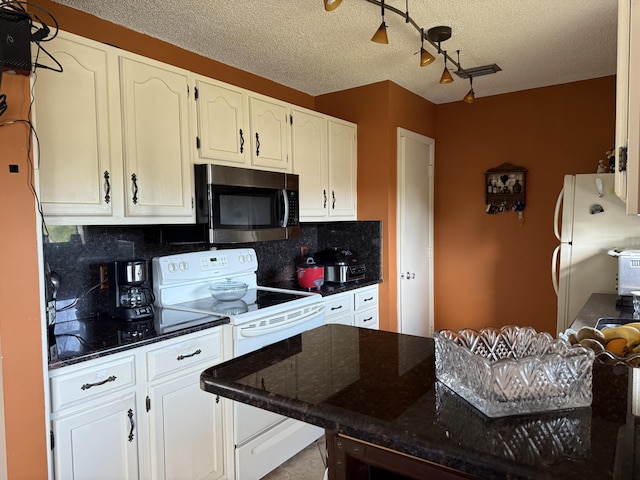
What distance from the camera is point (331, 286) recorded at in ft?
10.1

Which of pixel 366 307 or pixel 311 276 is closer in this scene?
pixel 311 276

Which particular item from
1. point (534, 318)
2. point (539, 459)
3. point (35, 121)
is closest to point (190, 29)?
point (35, 121)

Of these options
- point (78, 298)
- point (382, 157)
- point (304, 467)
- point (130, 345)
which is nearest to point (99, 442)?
point (130, 345)

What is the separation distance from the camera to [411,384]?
888 mm

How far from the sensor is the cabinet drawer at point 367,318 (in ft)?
10.3

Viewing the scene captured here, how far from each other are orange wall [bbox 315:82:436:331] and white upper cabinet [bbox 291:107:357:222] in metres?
0.09

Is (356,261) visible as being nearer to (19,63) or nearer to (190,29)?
(190,29)

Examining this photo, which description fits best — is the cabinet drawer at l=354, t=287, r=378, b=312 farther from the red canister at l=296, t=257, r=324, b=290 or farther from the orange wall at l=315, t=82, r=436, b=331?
the red canister at l=296, t=257, r=324, b=290

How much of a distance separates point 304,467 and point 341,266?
4.32 ft

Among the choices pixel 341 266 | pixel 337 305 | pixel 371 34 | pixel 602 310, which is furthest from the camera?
pixel 341 266

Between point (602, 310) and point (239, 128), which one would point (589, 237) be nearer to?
point (602, 310)

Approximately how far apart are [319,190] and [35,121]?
6.15 ft

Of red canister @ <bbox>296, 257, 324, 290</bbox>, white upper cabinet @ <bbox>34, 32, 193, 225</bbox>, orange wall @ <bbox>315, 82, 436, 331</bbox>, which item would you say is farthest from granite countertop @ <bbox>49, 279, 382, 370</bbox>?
orange wall @ <bbox>315, 82, 436, 331</bbox>

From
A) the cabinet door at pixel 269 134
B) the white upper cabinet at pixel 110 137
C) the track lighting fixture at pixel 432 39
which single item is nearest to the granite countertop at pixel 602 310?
the track lighting fixture at pixel 432 39
